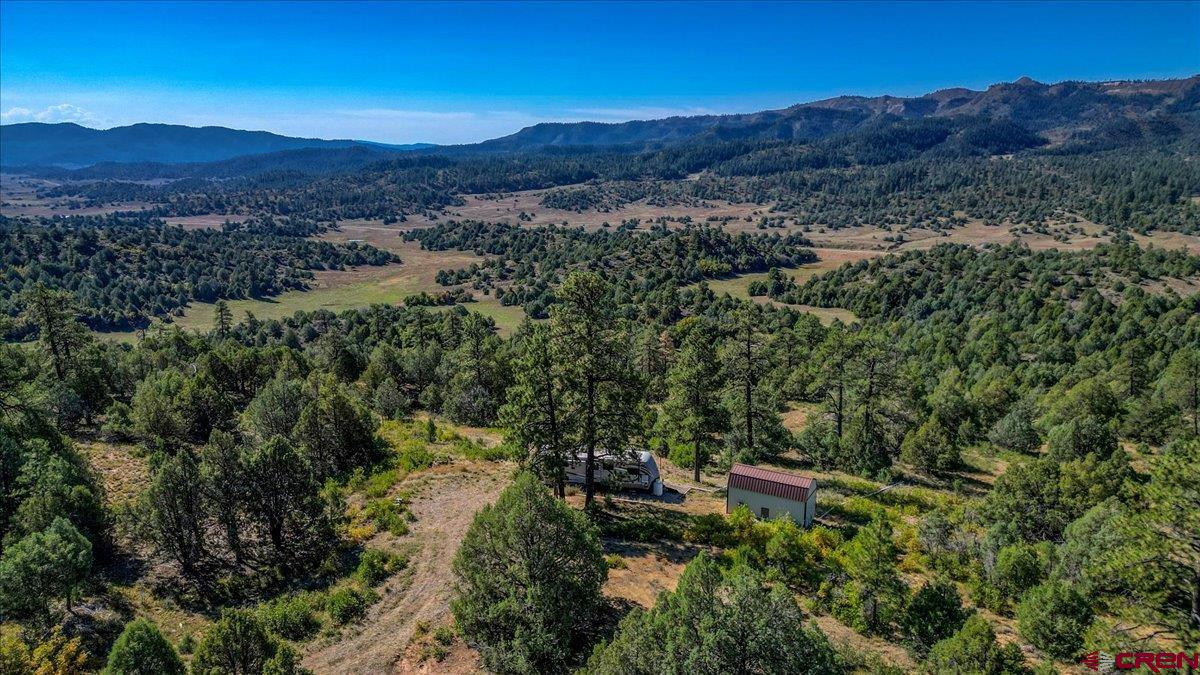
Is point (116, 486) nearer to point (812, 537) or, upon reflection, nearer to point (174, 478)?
point (174, 478)

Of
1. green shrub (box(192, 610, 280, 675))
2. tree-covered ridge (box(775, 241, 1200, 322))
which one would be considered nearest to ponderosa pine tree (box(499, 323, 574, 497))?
green shrub (box(192, 610, 280, 675))

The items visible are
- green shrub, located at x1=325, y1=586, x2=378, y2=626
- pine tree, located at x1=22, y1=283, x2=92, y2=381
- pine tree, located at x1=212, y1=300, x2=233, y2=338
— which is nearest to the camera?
green shrub, located at x1=325, y1=586, x2=378, y2=626

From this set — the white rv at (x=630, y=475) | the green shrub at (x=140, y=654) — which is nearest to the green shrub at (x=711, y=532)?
the white rv at (x=630, y=475)

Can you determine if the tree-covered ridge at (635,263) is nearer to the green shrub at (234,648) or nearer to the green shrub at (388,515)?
the green shrub at (388,515)

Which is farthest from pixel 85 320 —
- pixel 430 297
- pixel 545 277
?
pixel 545 277

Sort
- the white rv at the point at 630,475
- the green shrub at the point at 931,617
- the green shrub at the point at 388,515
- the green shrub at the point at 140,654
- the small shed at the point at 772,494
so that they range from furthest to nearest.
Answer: the white rv at the point at 630,475 → the small shed at the point at 772,494 → the green shrub at the point at 388,515 → the green shrub at the point at 931,617 → the green shrub at the point at 140,654

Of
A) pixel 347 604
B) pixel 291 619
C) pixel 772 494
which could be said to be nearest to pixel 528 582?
pixel 347 604

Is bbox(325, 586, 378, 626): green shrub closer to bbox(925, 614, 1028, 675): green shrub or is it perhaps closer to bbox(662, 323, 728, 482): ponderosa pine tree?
bbox(662, 323, 728, 482): ponderosa pine tree

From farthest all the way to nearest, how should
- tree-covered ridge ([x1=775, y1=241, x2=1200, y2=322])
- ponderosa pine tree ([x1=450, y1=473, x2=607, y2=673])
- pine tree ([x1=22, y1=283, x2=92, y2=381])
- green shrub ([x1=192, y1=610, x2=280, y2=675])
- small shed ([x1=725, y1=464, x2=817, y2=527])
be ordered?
tree-covered ridge ([x1=775, y1=241, x2=1200, y2=322]) < pine tree ([x1=22, y1=283, x2=92, y2=381]) < small shed ([x1=725, y1=464, x2=817, y2=527]) < ponderosa pine tree ([x1=450, y1=473, x2=607, y2=673]) < green shrub ([x1=192, y1=610, x2=280, y2=675])
